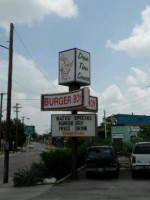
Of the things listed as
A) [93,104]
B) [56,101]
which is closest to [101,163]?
[93,104]

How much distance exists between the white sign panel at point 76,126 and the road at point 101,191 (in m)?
2.46

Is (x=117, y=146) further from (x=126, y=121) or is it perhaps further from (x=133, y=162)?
(x=126, y=121)

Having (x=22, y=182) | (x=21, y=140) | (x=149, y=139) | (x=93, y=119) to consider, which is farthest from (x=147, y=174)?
(x=21, y=140)

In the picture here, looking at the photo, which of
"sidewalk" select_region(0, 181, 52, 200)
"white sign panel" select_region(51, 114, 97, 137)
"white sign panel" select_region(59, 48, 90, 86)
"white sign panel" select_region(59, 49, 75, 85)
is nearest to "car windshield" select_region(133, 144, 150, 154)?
"white sign panel" select_region(51, 114, 97, 137)

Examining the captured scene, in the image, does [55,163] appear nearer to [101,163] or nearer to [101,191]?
[101,163]

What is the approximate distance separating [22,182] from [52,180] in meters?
1.37

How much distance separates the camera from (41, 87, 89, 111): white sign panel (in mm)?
18419

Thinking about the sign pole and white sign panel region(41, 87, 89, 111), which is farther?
the sign pole

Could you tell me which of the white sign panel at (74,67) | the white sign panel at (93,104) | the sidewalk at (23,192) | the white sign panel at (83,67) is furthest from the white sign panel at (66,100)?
the sidewalk at (23,192)

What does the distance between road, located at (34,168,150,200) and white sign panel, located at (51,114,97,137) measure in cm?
246

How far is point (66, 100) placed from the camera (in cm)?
1919

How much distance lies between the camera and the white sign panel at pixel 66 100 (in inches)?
725

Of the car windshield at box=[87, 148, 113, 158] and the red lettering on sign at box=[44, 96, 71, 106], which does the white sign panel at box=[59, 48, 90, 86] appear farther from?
the car windshield at box=[87, 148, 113, 158]

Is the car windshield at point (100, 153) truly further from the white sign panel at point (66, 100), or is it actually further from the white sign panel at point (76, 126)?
the white sign panel at point (66, 100)
